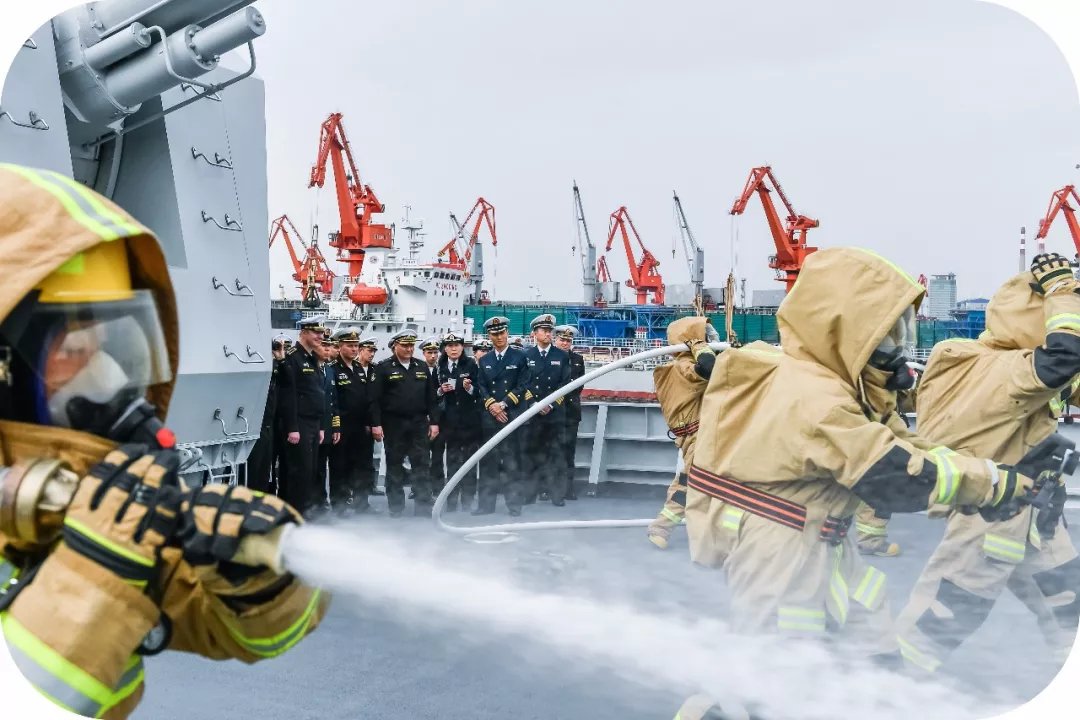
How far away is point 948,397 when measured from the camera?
12.8 feet

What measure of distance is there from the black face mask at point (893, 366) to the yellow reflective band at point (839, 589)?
51 centimetres

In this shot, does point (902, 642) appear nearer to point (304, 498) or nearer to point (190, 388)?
point (190, 388)

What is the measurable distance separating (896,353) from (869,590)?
29.0 inches

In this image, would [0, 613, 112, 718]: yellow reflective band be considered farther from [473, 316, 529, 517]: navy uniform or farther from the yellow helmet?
[473, 316, 529, 517]: navy uniform

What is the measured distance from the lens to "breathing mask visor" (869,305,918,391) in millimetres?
2574

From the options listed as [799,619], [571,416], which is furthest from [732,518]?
[571,416]

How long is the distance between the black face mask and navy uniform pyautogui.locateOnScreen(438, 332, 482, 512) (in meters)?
4.99

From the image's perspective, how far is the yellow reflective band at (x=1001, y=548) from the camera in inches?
137

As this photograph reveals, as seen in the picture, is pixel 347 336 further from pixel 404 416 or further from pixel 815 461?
pixel 815 461

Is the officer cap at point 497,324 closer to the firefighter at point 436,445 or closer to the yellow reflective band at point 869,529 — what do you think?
the firefighter at point 436,445

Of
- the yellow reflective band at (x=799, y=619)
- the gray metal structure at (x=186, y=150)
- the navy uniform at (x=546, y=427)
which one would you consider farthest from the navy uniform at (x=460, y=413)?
the yellow reflective band at (x=799, y=619)

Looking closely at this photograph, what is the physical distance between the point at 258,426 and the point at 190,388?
68 cm

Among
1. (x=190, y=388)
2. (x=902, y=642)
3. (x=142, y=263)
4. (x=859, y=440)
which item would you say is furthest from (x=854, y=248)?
(x=190, y=388)

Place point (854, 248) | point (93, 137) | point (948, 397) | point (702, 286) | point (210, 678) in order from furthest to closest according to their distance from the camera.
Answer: point (702, 286) < point (93, 137) < point (948, 397) < point (210, 678) < point (854, 248)
